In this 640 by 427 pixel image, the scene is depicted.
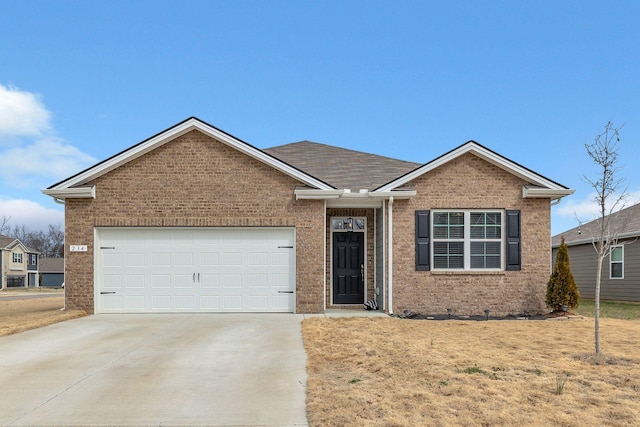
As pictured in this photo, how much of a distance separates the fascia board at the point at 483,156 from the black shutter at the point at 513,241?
1022mm

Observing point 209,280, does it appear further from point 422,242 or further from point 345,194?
point 422,242

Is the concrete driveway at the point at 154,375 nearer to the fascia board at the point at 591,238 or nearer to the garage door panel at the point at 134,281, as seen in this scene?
the garage door panel at the point at 134,281

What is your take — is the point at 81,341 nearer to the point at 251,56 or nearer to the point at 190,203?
the point at 190,203

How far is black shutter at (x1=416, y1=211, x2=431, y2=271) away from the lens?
12496 mm

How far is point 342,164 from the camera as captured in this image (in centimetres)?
1583

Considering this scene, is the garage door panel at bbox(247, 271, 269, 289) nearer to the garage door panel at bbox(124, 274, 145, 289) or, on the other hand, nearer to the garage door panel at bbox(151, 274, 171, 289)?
the garage door panel at bbox(151, 274, 171, 289)

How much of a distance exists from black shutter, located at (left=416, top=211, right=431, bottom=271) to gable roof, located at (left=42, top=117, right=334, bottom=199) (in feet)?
7.92

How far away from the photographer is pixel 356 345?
809 cm

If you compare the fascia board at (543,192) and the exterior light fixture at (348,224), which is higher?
the fascia board at (543,192)

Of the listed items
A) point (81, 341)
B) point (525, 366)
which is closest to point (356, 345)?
point (525, 366)

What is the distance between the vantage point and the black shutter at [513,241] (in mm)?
12547

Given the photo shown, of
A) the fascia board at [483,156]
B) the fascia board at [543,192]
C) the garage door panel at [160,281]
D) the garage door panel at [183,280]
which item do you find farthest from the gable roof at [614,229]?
the garage door panel at [160,281]

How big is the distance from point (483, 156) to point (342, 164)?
15.4 feet

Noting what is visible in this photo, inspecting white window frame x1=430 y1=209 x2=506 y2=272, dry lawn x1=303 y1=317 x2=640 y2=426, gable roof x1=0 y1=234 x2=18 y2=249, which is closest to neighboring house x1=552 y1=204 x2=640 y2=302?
white window frame x1=430 y1=209 x2=506 y2=272
